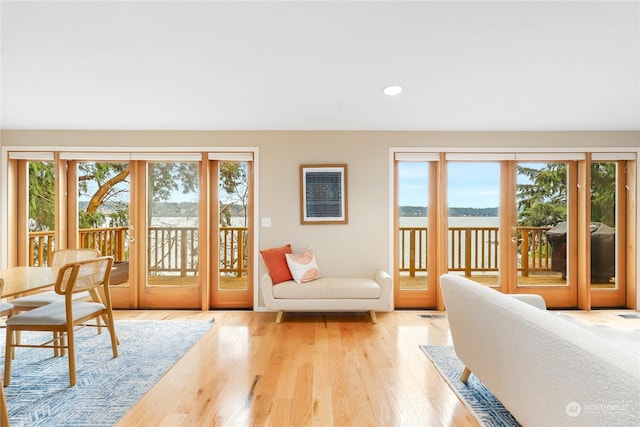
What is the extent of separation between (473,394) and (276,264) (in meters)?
2.22

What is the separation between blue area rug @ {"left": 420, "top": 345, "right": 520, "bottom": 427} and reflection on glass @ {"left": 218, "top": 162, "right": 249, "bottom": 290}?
245 centimetres

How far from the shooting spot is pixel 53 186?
3973 millimetres

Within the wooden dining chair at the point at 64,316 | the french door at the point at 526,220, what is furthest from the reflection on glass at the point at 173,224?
the french door at the point at 526,220

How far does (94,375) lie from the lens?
2.29 meters

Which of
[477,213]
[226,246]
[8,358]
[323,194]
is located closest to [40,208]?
[226,246]

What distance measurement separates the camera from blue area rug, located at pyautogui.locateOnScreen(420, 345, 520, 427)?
71.1 inches

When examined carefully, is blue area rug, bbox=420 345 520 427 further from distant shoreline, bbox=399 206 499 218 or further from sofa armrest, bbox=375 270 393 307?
distant shoreline, bbox=399 206 499 218

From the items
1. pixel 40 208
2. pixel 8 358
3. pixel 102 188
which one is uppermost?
pixel 102 188

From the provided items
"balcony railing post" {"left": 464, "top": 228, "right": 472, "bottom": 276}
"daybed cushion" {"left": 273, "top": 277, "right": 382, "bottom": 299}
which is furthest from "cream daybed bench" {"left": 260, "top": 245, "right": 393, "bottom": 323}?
"balcony railing post" {"left": 464, "top": 228, "right": 472, "bottom": 276}

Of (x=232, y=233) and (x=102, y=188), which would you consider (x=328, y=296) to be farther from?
(x=102, y=188)
